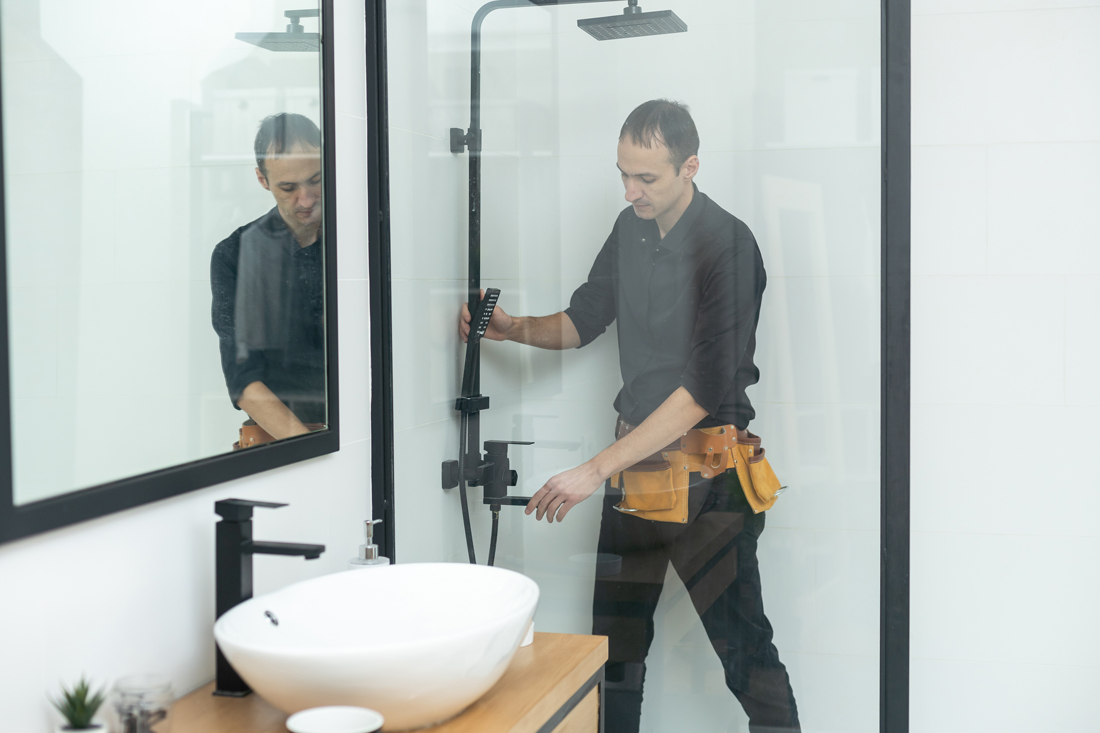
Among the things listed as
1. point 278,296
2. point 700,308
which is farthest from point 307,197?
point 700,308

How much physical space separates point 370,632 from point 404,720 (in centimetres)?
22

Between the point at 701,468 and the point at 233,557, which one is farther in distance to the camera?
the point at 701,468

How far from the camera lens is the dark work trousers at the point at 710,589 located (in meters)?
1.62

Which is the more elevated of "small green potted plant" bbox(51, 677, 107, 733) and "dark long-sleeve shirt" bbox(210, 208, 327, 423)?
"dark long-sleeve shirt" bbox(210, 208, 327, 423)

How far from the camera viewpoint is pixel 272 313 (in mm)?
1415

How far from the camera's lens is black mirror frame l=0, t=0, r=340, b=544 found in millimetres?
945

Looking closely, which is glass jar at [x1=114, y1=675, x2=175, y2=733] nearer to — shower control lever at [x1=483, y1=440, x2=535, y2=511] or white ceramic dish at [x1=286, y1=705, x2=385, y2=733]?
white ceramic dish at [x1=286, y1=705, x2=385, y2=733]

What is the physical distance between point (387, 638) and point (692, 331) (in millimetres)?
741
